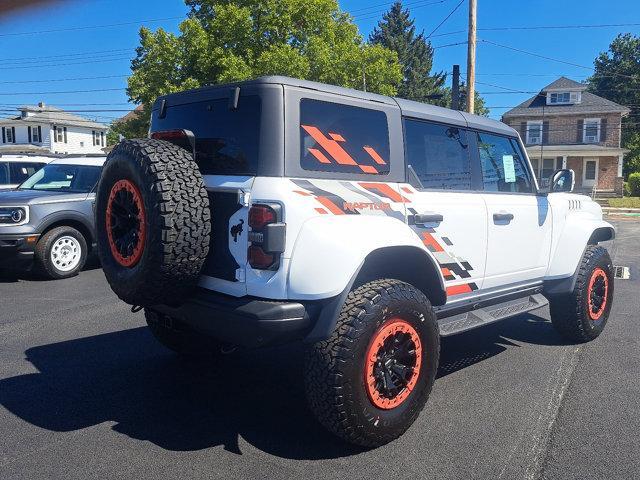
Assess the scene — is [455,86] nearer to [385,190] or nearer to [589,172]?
[385,190]

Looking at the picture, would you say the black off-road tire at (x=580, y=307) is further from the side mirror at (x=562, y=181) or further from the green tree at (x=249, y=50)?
the green tree at (x=249, y=50)

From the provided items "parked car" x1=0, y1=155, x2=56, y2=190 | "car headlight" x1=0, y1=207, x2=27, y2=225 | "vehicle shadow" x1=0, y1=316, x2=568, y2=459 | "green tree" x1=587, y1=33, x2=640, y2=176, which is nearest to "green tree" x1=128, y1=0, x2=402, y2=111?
"parked car" x1=0, y1=155, x2=56, y2=190

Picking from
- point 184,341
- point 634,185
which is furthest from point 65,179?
point 634,185

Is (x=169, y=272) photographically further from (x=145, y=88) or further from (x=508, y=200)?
(x=145, y=88)

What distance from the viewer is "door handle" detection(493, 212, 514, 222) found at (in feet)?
14.3

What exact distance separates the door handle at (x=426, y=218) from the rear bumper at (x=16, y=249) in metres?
6.32

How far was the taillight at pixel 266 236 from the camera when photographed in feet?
9.62

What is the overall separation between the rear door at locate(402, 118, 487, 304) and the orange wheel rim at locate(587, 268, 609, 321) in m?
1.75

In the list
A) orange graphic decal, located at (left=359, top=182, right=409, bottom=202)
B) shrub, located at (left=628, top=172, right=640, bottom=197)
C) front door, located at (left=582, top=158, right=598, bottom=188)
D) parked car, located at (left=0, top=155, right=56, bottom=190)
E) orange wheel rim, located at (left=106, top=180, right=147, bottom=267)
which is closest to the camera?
orange wheel rim, located at (left=106, top=180, right=147, bottom=267)

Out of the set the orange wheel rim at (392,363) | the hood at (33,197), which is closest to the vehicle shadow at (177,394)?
the orange wheel rim at (392,363)

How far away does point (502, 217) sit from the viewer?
4406 millimetres

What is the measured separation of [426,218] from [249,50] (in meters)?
17.5

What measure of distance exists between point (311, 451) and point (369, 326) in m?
0.81

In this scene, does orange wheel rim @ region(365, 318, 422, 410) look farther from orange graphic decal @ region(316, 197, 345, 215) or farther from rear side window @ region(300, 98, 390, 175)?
rear side window @ region(300, 98, 390, 175)
